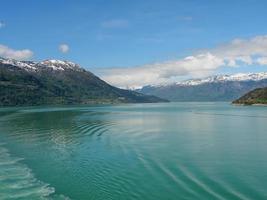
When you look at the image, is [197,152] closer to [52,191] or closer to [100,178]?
[100,178]

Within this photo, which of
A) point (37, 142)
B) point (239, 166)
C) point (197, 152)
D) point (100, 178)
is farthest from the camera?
point (37, 142)

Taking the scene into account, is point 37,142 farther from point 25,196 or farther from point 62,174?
point 25,196

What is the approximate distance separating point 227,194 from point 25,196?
15942 millimetres

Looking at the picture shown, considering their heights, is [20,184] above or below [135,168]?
A: below

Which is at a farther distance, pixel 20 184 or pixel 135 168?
pixel 135 168

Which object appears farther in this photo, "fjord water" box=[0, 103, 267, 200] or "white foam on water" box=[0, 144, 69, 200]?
"fjord water" box=[0, 103, 267, 200]

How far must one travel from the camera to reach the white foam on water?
32.1 meters

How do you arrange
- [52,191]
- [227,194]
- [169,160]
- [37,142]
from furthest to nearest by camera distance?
[37,142], [169,160], [52,191], [227,194]

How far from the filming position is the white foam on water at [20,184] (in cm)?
3212

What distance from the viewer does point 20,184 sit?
117 feet

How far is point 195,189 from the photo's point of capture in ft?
107

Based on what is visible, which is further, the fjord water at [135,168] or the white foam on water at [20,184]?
the fjord water at [135,168]

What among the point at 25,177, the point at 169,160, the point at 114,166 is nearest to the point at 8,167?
the point at 25,177

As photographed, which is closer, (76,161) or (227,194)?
(227,194)
